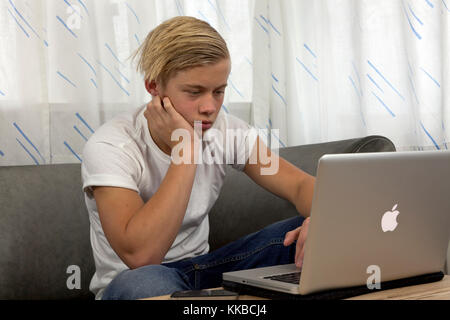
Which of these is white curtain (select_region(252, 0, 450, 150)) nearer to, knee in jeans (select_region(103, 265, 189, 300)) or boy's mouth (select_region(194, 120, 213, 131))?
boy's mouth (select_region(194, 120, 213, 131))

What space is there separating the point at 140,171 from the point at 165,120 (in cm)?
13

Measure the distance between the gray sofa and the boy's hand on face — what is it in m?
0.48

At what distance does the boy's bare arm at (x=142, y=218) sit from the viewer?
1166 mm

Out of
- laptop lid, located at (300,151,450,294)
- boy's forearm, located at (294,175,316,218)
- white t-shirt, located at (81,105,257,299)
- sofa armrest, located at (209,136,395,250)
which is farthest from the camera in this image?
sofa armrest, located at (209,136,395,250)

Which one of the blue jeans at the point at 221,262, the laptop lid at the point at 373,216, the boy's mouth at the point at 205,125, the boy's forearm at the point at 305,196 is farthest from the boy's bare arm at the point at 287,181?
the laptop lid at the point at 373,216

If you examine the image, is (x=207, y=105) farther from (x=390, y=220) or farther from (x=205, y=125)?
(x=390, y=220)

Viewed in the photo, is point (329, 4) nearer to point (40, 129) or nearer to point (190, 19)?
point (190, 19)

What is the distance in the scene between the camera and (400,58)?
2203 millimetres

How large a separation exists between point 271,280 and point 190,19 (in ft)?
2.46

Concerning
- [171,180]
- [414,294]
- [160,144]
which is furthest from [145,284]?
[160,144]

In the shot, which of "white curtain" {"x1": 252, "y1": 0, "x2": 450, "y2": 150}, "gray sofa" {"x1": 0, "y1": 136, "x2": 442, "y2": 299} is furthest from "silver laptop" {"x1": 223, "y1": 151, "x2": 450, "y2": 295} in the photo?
"white curtain" {"x1": 252, "y1": 0, "x2": 450, "y2": 150}

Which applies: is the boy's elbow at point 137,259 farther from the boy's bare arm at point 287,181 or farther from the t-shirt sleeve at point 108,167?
the boy's bare arm at point 287,181

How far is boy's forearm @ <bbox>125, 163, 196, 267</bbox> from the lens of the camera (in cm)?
116
